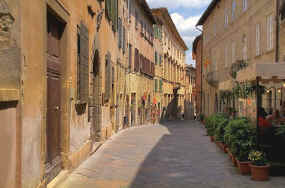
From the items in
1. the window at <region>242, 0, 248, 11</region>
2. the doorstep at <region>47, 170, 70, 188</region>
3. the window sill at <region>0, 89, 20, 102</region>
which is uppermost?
the window at <region>242, 0, 248, 11</region>

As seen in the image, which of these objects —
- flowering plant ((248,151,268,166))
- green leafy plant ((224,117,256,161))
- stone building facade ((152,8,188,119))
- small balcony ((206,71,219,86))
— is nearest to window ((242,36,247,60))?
small balcony ((206,71,219,86))

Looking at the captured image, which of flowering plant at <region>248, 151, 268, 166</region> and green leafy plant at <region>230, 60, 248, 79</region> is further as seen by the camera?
green leafy plant at <region>230, 60, 248, 79</region>

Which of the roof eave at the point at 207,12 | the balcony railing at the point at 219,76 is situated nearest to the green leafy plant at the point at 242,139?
the balcony railing at the point at 219,76

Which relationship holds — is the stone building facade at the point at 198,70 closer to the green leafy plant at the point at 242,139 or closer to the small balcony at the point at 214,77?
the small balcony at the point at 214,77

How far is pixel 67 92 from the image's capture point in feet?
21.9

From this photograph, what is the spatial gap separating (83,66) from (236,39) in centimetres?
1340

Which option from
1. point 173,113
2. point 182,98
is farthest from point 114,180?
point 182,98

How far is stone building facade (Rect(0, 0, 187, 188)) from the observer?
12.2 feet

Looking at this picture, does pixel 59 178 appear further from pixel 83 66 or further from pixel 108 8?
pixel 108 8

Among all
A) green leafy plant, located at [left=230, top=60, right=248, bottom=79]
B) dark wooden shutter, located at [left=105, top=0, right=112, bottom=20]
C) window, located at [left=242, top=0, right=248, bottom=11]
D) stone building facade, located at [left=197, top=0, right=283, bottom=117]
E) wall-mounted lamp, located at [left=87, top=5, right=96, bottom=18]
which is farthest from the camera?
window, located at [left=242, top=0, right=248, bottom=11]

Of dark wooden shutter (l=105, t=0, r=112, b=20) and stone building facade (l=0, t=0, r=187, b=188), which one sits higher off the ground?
dark wooden shutter (l=105, t=0, r=112, b=20)

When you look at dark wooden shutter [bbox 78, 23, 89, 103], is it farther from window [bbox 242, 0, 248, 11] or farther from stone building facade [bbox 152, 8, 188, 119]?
stone building facade [bbox 152, 8, 188, 119]

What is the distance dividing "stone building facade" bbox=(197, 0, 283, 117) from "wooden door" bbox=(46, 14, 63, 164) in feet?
13.8

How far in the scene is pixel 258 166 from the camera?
6695 millimetres
